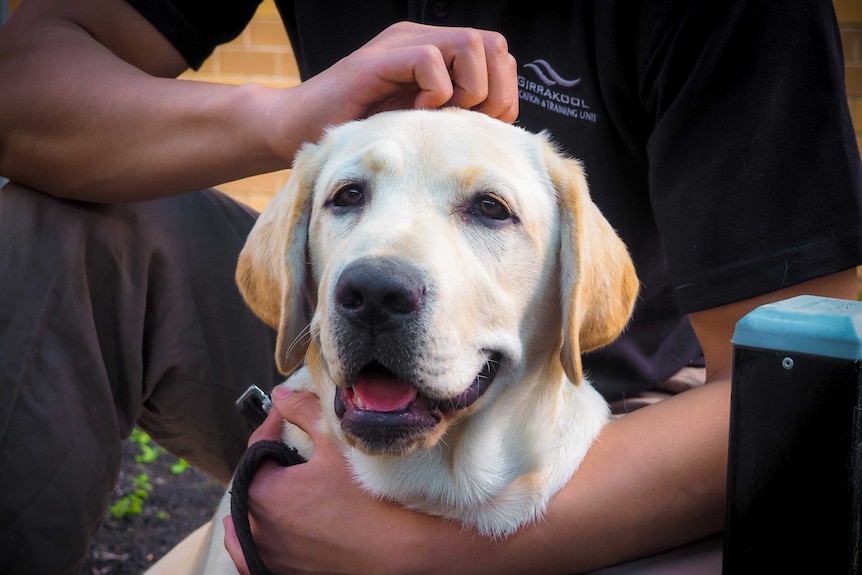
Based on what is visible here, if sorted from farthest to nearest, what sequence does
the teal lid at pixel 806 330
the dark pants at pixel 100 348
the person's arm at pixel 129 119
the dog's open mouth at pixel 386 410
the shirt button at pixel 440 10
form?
the shirt button at pixel 440 10 → the dark pants at pixel 100 348 → the person's arm at pixel 129 119 → the dog's open mouth at pixel 386 410 → the teal lid at pixel 806 330

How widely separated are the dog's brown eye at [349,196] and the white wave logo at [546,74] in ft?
2.63

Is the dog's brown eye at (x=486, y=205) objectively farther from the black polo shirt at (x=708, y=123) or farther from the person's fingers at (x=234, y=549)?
the person's fingers at (x=234, y=549)

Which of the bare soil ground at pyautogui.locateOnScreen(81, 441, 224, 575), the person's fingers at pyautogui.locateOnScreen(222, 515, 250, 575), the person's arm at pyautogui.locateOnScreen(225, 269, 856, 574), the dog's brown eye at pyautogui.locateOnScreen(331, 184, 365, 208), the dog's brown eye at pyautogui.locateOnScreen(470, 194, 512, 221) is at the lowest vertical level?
the bare soil ground at pyautogui.locateOnScreen(81, 441, 224, 575)

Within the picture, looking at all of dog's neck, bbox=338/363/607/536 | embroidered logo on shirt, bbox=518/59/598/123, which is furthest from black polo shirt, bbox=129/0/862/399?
dog's neck, bbox=338/363/607/536

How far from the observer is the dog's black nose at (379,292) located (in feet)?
5.49

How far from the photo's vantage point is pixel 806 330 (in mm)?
1220

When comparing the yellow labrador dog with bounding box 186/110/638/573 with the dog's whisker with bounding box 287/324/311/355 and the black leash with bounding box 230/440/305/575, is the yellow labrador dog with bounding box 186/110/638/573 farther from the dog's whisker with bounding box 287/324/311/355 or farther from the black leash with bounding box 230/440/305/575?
the black leash with bounding box 230/440/305/575

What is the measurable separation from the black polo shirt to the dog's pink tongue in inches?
32.1

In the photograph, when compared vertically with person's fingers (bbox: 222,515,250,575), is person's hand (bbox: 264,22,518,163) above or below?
above

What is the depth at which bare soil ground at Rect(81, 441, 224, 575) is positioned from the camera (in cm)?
380

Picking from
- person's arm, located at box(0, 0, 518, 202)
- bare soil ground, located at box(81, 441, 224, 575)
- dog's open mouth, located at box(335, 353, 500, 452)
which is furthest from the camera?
bare soil ground, located at box(81, 441, 224, 575)

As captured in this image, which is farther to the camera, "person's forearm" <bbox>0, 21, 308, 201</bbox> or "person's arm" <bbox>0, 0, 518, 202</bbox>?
"person's forearm" <bbox>0, 21, 308, 201</bbox>

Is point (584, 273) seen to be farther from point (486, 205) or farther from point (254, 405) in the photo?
point (254, 405)

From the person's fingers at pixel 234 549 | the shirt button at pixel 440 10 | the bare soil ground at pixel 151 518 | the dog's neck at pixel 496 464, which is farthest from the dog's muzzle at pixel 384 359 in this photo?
the bare soil ground at pixel 151 518
